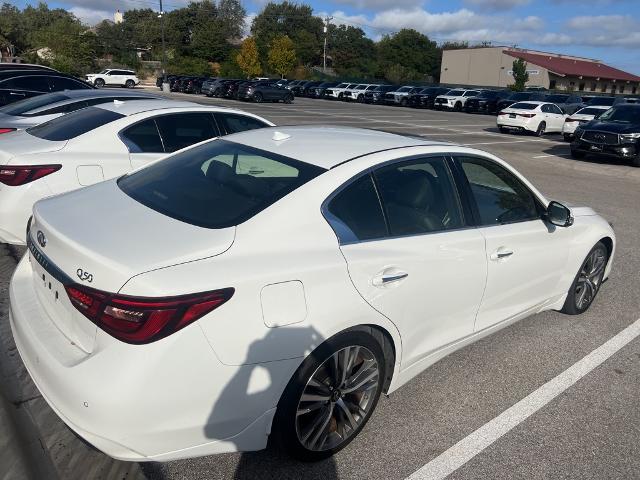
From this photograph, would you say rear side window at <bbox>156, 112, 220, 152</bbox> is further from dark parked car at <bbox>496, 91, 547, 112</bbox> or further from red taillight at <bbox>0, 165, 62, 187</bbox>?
dark parked car at <bbox>496, 91, 547, 112</bbox>

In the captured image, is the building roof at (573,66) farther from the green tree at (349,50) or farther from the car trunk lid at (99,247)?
the car trunk lid at (99,247)

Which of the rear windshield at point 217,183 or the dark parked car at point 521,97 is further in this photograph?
the dark parked car at point 521,97

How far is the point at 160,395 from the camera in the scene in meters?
2.06

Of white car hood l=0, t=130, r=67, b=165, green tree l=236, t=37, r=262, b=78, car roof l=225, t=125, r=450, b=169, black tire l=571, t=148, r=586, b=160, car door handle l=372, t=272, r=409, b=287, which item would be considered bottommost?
black tire l=571, t=148, r=586, b=160

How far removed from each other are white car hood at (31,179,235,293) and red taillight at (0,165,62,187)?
194cm

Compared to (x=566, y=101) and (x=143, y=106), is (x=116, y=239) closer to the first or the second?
(x=143, y=106)

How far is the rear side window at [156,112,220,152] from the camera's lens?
561cm

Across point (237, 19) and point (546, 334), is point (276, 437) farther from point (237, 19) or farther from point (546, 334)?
point (237, 19)

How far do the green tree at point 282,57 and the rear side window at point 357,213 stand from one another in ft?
219

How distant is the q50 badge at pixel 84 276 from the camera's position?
217 centimetres

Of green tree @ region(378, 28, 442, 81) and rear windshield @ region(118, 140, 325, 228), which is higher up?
green tree @ region(378, 28, 442, 81)

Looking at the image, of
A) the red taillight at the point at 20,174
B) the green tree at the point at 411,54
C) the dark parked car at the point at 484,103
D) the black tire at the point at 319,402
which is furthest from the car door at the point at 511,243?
the green tree at the point at 411,54

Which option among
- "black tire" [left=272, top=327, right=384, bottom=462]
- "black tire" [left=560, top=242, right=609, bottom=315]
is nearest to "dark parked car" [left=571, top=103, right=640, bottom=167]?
"black tire" [left=560, top=242, right=609, bottom=315]

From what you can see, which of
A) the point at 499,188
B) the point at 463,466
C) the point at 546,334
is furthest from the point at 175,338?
the point at 546,334
